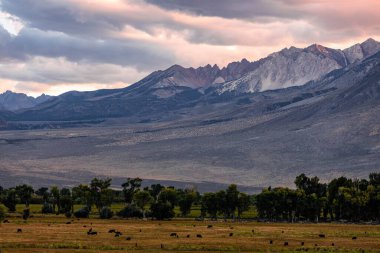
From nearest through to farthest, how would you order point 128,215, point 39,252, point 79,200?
1. point 39,252
2. point 128,215
3. point 79,200

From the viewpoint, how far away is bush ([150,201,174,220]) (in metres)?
157

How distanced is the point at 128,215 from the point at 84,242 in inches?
2646

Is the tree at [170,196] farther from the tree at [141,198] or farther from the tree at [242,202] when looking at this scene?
the tree at [242,202]

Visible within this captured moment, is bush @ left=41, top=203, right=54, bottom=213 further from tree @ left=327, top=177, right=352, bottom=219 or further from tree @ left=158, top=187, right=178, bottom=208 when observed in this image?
tree @ left=327, top=177, right=352, bottom=219

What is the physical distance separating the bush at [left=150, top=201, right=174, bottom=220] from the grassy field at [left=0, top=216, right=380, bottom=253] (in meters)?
26.1

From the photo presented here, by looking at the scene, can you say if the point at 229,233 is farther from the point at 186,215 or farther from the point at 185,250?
the point at 186,215

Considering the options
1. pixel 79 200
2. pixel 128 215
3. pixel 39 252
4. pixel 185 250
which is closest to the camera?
pixel 39 252

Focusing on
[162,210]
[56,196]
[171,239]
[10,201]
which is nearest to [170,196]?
[162,210]

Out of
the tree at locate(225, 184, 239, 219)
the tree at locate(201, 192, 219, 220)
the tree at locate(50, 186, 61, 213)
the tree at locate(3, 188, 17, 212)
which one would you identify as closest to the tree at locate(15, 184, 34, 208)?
the tree at locate(3, 188, 17, 212)

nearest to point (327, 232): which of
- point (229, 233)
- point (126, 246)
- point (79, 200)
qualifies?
point (229, 233)

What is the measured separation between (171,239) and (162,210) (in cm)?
5462

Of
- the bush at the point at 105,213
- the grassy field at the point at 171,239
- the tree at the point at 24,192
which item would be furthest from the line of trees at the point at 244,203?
the grassy field at the point at 171,239

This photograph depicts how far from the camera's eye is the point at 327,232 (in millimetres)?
123250

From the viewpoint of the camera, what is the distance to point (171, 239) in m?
103
